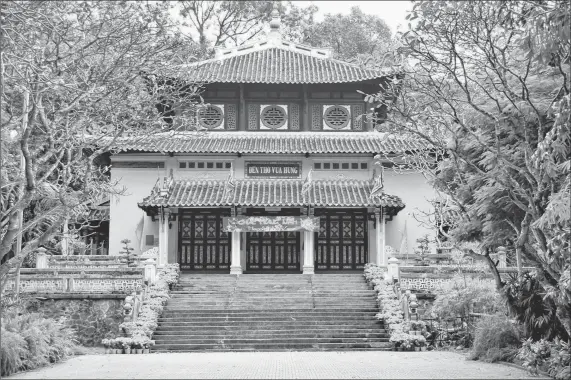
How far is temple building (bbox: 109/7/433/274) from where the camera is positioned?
83.1ft

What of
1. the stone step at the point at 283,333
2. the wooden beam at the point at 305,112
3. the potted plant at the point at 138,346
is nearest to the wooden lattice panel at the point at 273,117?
the wooden beam at the point at 305,112

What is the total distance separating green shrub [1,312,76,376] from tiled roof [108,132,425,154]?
38.6ft

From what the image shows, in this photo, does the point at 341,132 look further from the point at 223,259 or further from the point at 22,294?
the point at 22,294

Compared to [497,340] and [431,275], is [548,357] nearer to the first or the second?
[497,340]

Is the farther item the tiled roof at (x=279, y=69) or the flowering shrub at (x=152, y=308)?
the tiled roof at (x=279, y=69)

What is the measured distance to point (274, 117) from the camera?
2839cm

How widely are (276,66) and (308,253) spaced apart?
8.18 metres

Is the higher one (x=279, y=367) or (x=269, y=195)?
(x=269, y=195)

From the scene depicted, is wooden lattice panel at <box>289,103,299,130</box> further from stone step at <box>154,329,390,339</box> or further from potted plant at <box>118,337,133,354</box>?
potted plant at <box>118,337,133,354</box>

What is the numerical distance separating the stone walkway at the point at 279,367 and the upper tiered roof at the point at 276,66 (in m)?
13.7

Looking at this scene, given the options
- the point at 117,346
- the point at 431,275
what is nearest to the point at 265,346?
the point at 117,346

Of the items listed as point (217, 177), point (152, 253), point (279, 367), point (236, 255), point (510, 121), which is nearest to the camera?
point (510, 121)

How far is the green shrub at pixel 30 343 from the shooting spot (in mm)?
12352

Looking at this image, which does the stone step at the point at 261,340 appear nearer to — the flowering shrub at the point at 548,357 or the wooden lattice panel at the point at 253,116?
the flowering shrub at the point at 548,357
